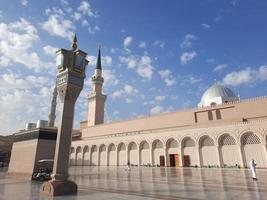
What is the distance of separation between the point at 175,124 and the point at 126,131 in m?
9.00

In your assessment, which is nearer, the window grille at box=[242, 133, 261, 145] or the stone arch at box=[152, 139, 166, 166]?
the window grille at box=[242, 133, 261, 145]

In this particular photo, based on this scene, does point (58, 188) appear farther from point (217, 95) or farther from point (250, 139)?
point (217, 95)

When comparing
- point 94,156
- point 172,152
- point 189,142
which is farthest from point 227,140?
point 94,156

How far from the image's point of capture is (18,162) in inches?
550

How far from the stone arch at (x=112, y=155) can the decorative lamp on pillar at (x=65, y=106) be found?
26.8 meters

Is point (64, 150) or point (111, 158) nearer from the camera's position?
point (64, 150)

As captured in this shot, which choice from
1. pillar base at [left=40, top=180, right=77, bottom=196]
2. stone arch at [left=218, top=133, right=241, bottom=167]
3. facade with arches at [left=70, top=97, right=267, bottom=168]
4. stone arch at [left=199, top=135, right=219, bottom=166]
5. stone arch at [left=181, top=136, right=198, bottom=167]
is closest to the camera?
pillar base at [left=40, top=180, right=77, bottom=196]

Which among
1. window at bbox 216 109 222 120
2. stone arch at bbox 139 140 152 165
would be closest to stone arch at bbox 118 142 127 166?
stone arch at bbox 139 140 152 165

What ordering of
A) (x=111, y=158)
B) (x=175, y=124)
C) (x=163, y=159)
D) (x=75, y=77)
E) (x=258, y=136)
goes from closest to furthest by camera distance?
(x=75, y=77) → (x=258, y=136) → (x=163, y=159) → (x=175, y=124) → (x=111, y=158)

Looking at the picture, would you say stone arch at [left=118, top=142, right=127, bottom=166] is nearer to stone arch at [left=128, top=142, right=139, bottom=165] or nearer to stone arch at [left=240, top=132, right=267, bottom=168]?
stone arch at [left=128, top=142, right=139, bottom=165]

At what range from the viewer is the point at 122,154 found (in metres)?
32.9

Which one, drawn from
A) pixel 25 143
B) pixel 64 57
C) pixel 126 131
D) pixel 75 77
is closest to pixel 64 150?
pixel 75 77

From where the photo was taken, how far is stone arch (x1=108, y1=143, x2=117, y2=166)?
33812 mm

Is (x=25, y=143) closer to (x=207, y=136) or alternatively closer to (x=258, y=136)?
(x=207, y=136)
